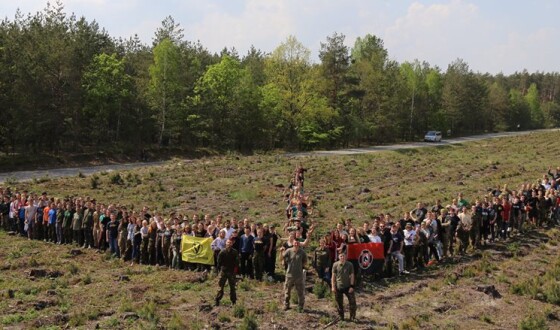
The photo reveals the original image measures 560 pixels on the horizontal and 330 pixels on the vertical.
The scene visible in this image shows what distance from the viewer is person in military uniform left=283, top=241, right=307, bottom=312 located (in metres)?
13.5

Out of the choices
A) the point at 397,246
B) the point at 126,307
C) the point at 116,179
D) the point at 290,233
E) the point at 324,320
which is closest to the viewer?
the point at 324,320

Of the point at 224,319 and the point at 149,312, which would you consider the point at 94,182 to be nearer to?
the point at 149,312

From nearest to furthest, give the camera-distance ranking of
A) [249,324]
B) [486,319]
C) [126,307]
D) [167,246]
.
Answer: [249,324], [486,319], [126,307], [167,246]

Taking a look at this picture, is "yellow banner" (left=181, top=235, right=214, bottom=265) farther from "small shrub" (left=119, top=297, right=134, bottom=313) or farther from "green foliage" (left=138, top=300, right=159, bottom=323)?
"small shrub" (left=119, top=297, right=134, bottom=313)

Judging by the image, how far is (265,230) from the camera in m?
16.9

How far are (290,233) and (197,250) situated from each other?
154 inches

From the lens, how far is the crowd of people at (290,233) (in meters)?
14.1

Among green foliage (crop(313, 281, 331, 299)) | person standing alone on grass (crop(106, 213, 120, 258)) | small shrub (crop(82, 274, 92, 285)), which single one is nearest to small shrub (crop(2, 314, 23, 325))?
small shrub (crop(82, 274, 92, 285))

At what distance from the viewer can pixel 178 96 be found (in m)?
59.7

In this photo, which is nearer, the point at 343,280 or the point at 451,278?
the point at 343,280

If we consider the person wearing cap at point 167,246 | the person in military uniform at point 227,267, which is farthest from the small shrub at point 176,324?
the person wearing cap at point 167,246

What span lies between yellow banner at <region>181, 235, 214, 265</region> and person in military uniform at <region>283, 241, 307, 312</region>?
438 cm

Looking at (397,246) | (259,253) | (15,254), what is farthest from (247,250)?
(15,254)

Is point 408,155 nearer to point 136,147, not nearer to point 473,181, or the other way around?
point 473,181
